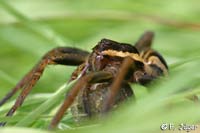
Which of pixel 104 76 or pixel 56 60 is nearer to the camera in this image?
pixel 104 76

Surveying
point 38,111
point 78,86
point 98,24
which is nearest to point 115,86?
point 78,86

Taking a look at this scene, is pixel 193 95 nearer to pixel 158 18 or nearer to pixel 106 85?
pixel 106 85

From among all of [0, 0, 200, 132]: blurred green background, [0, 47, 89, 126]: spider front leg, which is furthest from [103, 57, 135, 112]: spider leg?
[0, 0, 200, 132]: blurred green background

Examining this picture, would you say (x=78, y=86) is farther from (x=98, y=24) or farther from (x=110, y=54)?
(x=98, y=24)

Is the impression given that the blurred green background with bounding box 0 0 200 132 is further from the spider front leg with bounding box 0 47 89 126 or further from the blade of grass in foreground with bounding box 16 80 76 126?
the blade of grass in foreground with bounding box 16 80 76 126

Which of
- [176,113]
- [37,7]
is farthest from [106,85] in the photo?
[37,7]

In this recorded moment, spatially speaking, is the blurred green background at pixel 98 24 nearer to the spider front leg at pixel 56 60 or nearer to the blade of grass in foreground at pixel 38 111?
the spider front leg at pixel 56 60
